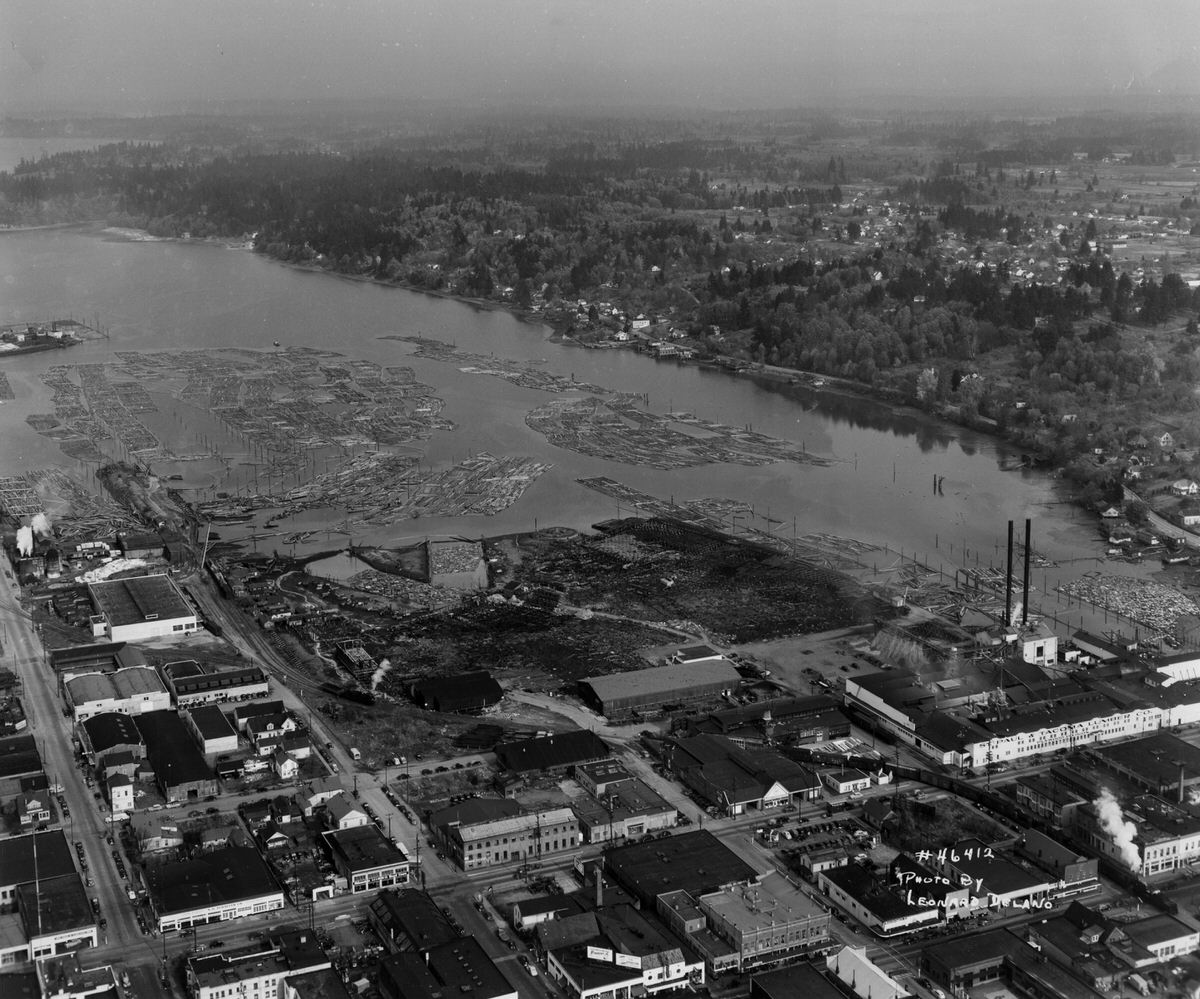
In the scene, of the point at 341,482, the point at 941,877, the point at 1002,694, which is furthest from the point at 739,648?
the point at 341,482

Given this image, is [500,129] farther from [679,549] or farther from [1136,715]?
[1136,715]

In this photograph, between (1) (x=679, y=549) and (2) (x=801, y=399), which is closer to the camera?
(1) (x=679, y=549)

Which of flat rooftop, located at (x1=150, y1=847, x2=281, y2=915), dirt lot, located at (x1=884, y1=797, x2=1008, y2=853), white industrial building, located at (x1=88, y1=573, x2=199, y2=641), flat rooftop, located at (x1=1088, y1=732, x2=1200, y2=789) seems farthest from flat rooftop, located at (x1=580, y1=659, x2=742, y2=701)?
white industrial building, located at (x1=88, y1=573, x2=199, y2=641)

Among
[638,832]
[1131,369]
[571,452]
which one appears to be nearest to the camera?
[638,832]

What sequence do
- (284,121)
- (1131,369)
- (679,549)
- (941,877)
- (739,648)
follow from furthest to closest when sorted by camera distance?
1. (284,121)
2. (1131,369)
3. (679,549)
4. (739,648)
5. (941,877)

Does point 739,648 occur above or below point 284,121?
below
